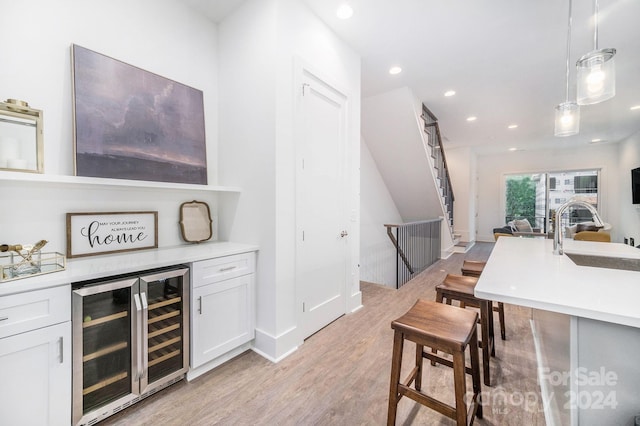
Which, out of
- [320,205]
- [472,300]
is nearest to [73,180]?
[320,205]

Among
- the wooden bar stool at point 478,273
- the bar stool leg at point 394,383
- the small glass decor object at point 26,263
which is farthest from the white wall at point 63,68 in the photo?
the wooden bar stool at point 478,273

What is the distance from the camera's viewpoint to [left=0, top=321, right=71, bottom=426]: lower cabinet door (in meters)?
1.23

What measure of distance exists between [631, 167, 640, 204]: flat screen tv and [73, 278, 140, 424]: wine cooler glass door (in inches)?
359

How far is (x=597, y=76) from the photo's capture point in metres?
1.72

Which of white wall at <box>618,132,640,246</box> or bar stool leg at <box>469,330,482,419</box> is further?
white wall at <box>618,132,640,246</box>

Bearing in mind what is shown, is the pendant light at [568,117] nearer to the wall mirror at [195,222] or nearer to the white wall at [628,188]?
the wall mirror at [195,222]

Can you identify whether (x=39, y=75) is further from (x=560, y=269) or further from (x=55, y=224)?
(x=560, y=269)

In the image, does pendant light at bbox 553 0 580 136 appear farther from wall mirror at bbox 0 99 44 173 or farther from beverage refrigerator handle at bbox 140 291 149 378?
wall mirror at bbox 0 99 44 173

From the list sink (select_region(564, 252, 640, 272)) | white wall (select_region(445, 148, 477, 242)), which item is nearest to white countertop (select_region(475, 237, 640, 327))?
sink (select_region(564, 252, 640, 272))

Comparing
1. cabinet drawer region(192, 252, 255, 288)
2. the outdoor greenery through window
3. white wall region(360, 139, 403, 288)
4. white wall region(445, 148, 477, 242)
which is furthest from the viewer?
the outdoor greenery through window

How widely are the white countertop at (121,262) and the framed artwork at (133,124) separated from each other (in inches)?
22.9

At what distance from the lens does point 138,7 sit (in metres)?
2.12

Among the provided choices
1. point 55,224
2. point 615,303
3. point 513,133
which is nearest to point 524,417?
point 615,303

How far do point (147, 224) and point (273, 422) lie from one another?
5.65 feet
